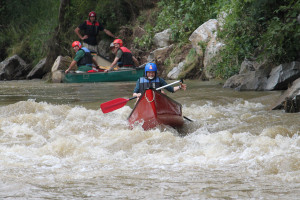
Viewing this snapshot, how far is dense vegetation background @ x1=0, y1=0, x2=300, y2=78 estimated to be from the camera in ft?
37.4

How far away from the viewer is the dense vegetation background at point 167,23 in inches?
449

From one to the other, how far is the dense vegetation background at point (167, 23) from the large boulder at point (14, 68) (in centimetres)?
56

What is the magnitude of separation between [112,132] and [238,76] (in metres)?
6.34

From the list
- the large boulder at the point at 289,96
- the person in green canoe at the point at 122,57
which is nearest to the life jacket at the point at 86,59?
the person in green canoe at the point at 122,57

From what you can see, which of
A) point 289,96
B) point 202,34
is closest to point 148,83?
point 289,96

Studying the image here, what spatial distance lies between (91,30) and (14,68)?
508cm

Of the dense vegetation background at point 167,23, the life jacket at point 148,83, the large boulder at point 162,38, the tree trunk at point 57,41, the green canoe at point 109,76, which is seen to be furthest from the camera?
the tree trunk at point 57,41

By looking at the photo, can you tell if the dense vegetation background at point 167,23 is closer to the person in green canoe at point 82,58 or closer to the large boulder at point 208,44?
the large boulder at point 208,44

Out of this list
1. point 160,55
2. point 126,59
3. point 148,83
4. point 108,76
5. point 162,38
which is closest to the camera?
point 148,83

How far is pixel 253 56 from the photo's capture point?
520 inches

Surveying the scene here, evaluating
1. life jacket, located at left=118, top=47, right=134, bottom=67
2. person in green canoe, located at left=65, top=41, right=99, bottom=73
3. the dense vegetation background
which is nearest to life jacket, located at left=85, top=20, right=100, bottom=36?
the dense vegetation background

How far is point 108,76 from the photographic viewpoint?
52.9ft

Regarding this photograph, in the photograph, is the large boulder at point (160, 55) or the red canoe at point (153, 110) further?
the large boulder at point (160, 55)

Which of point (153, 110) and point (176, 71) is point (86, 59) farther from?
point (153, 110)
